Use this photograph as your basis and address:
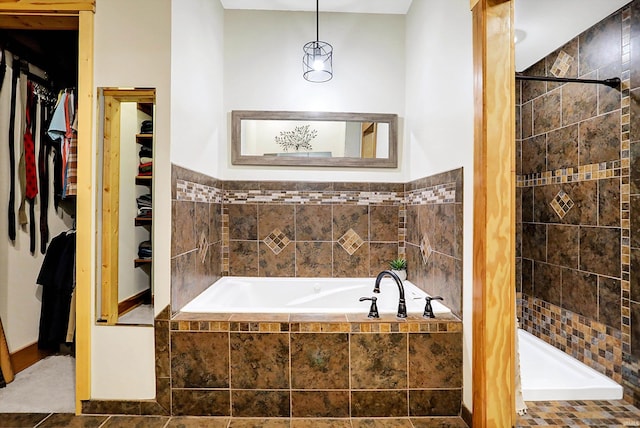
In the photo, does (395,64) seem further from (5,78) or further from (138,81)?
(5,78)

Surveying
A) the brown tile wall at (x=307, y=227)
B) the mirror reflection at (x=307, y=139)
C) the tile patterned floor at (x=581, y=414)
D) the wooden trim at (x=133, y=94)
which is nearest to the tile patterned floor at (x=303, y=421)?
the tile patterned floor at (x=581, y=414)

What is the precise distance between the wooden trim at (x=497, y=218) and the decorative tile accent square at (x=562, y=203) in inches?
49.4

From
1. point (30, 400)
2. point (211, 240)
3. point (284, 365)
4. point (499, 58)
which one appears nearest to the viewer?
point (499, 58)

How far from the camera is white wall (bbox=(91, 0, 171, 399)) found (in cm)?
191

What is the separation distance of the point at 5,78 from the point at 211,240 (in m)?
1.75

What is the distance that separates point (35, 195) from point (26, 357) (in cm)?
116

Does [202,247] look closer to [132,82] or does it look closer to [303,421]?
[132,82]

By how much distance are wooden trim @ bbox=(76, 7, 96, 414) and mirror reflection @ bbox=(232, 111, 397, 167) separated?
1194mm

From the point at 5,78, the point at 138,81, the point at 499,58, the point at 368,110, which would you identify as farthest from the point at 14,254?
the point at 499,58

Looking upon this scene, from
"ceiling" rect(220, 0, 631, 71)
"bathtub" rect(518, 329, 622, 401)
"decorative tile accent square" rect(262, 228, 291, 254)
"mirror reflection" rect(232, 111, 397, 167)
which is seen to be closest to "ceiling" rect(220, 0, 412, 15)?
"ceiling" rect(220, 0, 631, 71)

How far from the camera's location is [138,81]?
1921 millimetres

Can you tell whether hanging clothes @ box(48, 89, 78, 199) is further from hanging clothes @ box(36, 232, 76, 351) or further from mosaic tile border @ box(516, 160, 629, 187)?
mosaic tile border @ box(516, 160, 629, 187)

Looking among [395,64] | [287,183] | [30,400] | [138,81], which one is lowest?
[30,400]

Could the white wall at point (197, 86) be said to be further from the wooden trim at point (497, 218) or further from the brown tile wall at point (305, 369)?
the wooden trim at point (497, 218)
